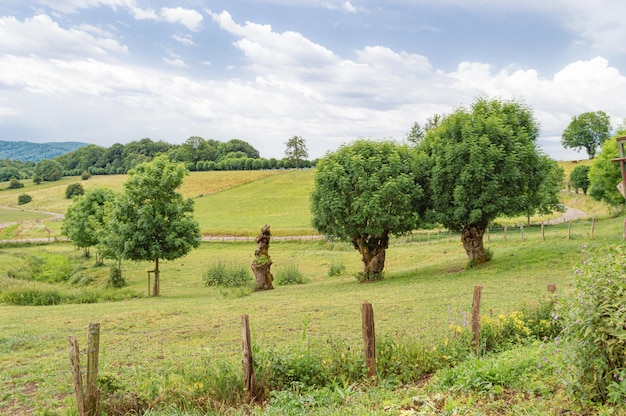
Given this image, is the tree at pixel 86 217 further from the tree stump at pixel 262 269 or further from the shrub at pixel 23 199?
the shrub at pixel 23 199

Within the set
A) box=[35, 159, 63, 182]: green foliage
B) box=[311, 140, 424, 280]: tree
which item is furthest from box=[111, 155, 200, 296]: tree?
box=[35, 159, 63, 182]: green foliage

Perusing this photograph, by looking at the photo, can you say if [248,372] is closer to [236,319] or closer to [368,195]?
[236,319]

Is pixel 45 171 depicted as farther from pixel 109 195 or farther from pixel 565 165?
pixel 565 165

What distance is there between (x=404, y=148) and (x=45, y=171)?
510 ft

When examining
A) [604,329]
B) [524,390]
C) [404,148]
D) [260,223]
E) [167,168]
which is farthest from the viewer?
[260,223]

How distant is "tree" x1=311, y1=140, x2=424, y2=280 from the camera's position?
A: 26.7 meters

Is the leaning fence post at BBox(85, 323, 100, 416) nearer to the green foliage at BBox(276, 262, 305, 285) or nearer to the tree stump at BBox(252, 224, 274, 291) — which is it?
the tree stump at BBox(252, 224, 274, 291)

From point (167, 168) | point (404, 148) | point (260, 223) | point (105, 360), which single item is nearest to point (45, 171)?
point (260, 223)

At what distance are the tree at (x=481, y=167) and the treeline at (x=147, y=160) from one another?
399ft

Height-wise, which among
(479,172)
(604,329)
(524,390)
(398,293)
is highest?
(479,172)

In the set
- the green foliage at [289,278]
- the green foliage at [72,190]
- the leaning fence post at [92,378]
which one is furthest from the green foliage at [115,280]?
the green foliage at [72,190]

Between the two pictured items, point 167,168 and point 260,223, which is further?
point 260,223

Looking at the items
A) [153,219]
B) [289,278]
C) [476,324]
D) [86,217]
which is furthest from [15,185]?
[476,324]

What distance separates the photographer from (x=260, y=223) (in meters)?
78.8
